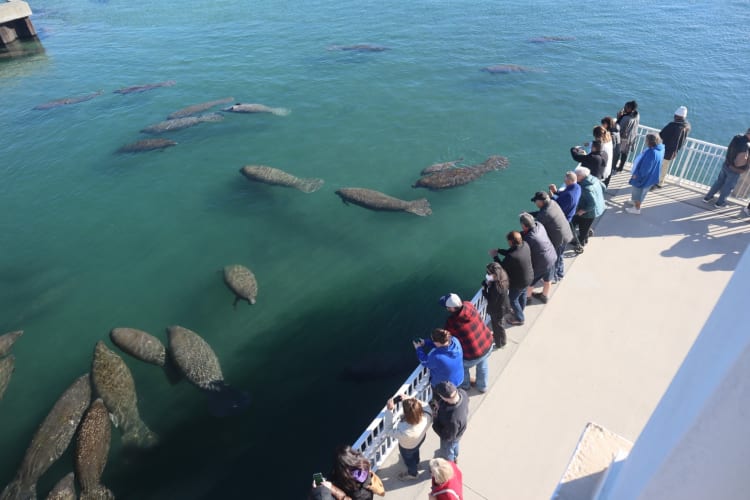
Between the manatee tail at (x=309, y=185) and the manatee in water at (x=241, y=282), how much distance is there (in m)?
4.41

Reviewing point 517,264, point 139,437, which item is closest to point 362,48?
point 517,264

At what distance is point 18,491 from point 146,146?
573 inches

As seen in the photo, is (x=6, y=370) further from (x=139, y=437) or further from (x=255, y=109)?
(x=255, y=109)

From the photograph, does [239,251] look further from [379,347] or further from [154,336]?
[379,347]

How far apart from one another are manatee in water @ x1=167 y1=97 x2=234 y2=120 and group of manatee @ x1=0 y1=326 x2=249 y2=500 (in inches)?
537

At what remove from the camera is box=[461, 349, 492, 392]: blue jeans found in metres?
6.61

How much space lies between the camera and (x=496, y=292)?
6914 mm

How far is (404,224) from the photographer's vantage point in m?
14.3

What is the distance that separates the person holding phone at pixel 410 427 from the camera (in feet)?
17.6

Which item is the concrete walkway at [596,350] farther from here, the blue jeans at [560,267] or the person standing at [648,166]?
the person standing at [648,166]

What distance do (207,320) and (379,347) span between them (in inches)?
183

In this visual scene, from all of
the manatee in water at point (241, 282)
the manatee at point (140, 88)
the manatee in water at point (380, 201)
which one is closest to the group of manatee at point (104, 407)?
the manatee in water at point (241, 282)

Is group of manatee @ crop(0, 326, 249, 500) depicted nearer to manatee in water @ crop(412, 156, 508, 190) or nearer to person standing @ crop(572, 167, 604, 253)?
person standing @ crop(572, 167, 604, 253)

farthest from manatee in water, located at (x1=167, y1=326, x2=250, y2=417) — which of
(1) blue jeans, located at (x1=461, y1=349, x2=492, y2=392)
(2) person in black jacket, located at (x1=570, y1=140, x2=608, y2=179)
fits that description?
(2) person in black jacket, located at (x1=570, y1=140, x2=608, y2=179)
